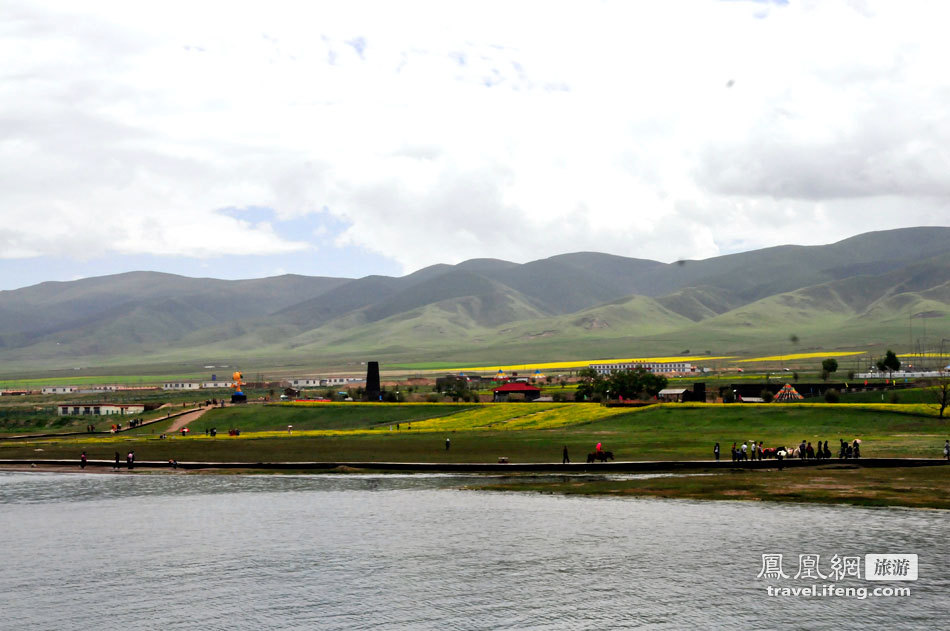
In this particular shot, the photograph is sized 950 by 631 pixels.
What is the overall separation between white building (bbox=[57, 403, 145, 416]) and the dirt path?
20.1m

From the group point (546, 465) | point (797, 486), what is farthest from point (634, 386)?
point (797, 486)

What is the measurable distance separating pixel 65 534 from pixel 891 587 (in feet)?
138

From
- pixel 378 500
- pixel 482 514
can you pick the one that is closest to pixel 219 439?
pixel 378 500

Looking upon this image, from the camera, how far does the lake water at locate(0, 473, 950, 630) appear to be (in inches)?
1378

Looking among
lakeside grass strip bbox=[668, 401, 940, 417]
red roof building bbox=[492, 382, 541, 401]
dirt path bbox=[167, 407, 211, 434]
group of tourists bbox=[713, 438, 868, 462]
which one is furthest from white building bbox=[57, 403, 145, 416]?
group of tourists bbox=[713, 438, 868, 462]

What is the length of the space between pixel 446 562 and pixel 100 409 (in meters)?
135

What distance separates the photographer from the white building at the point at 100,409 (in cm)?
16020

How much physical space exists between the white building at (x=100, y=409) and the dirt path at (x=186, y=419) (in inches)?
792

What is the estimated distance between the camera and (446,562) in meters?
43.2

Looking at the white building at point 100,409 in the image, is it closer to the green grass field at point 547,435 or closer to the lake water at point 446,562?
the green grass field at point 547,435

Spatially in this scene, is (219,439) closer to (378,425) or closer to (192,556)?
(378,425)

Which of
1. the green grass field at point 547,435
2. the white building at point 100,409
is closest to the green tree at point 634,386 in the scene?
the green grass field at point 547,435

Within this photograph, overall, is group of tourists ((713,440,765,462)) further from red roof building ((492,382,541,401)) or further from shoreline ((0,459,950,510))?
red roof building ((492,382,541,401))

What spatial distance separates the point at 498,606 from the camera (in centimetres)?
3609
